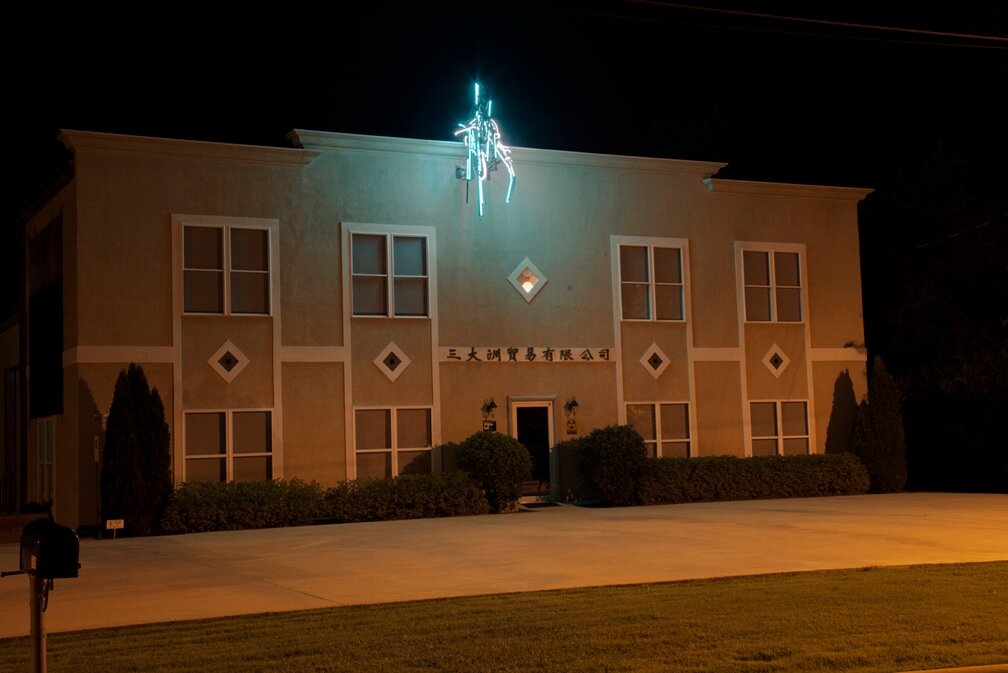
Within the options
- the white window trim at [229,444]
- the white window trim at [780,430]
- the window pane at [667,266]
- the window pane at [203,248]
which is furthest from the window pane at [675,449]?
the window pane at [203,248]

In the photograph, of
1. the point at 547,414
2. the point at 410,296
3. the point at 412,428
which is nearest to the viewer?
the point at 412,428

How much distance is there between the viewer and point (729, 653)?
8.23m

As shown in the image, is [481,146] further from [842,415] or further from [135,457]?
[842,415]

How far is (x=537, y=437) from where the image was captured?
25031 mm

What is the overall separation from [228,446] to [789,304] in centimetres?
1366

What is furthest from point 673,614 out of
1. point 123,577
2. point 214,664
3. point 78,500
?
point 78,500

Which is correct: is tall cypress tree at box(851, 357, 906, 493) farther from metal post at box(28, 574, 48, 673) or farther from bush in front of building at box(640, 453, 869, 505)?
metal post at box(28, 574, 48, 673)

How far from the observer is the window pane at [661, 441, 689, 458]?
26062mm

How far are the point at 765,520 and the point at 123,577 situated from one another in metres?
10.6

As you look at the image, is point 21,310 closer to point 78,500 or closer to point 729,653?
point 78,500

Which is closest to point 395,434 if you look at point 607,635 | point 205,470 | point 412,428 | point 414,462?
point 412,428

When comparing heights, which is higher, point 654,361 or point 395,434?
point 654,361

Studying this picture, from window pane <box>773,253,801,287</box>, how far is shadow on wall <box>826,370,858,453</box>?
2587 mm

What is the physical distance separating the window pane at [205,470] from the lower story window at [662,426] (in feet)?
29.4
